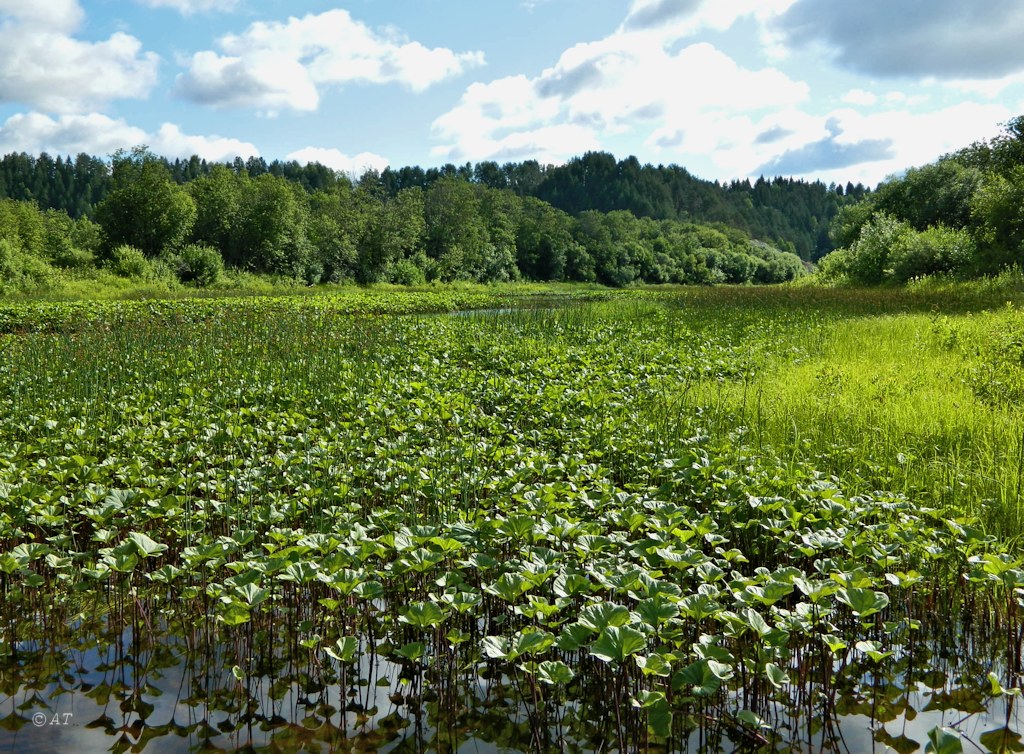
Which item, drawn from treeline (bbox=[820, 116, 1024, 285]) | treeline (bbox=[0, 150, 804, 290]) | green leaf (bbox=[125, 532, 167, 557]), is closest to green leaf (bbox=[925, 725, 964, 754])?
green leaf (bbox=[125, 532, 167, 557])

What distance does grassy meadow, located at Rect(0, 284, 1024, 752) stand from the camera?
9.80 feet

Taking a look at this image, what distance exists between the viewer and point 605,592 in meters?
3.60

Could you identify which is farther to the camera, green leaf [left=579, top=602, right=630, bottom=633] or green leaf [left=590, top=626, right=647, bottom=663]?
green leaf [left=579, top=602, right=630, bottom=633]

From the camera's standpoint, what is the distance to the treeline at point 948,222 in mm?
24250

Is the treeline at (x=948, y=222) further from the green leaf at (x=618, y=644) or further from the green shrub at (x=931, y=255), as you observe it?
the green leaf at (x=618, y=644)

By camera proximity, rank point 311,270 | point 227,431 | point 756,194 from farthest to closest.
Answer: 1. point 756,194
2. point 311,270
3. point 227,431

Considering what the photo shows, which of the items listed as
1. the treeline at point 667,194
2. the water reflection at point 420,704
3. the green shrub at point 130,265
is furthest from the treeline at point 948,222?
the treeline at point 667,194

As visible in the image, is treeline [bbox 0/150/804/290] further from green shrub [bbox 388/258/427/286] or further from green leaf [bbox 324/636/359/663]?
green leaf [bbox 324/636/359/663]

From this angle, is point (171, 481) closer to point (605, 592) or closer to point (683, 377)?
point (605, 592)

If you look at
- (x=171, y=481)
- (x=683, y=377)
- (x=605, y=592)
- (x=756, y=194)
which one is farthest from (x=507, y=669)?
(x=756, y=194)

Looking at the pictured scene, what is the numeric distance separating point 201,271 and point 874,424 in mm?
39889

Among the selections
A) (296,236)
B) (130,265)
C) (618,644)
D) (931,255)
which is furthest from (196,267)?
(618,644)

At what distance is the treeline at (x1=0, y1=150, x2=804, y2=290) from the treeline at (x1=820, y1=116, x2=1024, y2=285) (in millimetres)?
31066

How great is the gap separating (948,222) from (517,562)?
46.6m
